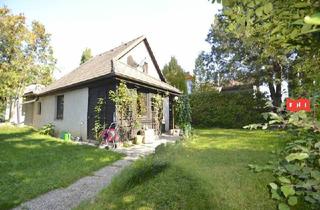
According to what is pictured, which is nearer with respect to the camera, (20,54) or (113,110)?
(113,110)

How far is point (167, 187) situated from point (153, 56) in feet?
46.0

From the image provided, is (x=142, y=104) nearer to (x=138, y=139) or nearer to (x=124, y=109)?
(x=124, y=109)

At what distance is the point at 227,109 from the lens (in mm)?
19578

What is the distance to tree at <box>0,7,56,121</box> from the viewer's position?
22.6 m

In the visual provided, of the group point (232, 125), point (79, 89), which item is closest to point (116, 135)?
point (79, 89)

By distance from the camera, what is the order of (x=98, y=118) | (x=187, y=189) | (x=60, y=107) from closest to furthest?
(x=187, y=189), (x=98, y=118), (x=60, y=107)

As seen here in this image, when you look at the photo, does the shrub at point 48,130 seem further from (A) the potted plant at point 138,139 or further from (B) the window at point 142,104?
(A) the potted plant at point 138,139

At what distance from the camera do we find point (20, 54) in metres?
24.1

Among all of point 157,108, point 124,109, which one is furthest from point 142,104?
point 124,109

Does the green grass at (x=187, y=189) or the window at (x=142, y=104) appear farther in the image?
the window at (x=142, y=104)

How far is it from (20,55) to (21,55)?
0.30 feet

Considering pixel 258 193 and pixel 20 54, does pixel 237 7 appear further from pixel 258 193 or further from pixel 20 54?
pixel 20 54

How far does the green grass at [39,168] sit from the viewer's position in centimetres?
484

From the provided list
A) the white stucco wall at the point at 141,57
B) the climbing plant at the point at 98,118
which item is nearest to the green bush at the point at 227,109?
the white stucco wall at the point at 141,57
